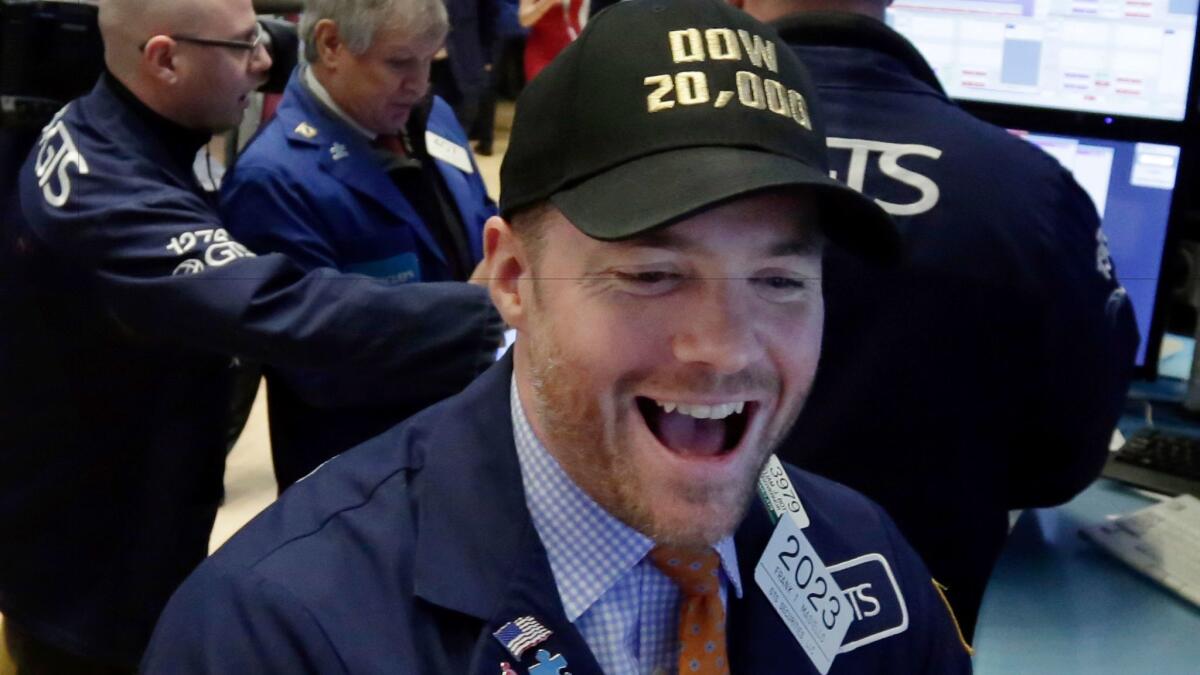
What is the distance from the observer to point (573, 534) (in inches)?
35.8

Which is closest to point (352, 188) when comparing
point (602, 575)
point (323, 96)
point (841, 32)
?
point (323, 96)

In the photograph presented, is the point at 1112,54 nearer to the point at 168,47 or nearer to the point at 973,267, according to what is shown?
the point at 973,267

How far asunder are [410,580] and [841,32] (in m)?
0.78

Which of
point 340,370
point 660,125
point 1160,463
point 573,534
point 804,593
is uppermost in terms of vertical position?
point 660,125

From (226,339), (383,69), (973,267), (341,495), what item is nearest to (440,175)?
(383,69)

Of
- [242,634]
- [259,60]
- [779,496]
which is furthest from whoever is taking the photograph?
[259,60]

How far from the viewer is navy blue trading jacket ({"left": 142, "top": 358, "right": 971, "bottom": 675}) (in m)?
0.80

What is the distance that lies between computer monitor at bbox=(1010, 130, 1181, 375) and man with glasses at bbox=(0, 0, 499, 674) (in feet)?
3.17

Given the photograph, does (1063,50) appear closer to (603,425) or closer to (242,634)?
(603,425)

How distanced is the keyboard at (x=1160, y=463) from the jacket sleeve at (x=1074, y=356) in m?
0.36

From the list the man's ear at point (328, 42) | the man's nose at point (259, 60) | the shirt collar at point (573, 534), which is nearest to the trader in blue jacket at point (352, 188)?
the man's ear at point (328, 42)

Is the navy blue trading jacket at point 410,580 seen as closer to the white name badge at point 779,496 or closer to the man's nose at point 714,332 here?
the white name badge at point 779,496

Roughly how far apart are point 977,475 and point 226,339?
863mm

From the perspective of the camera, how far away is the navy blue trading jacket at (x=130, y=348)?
1.34m
